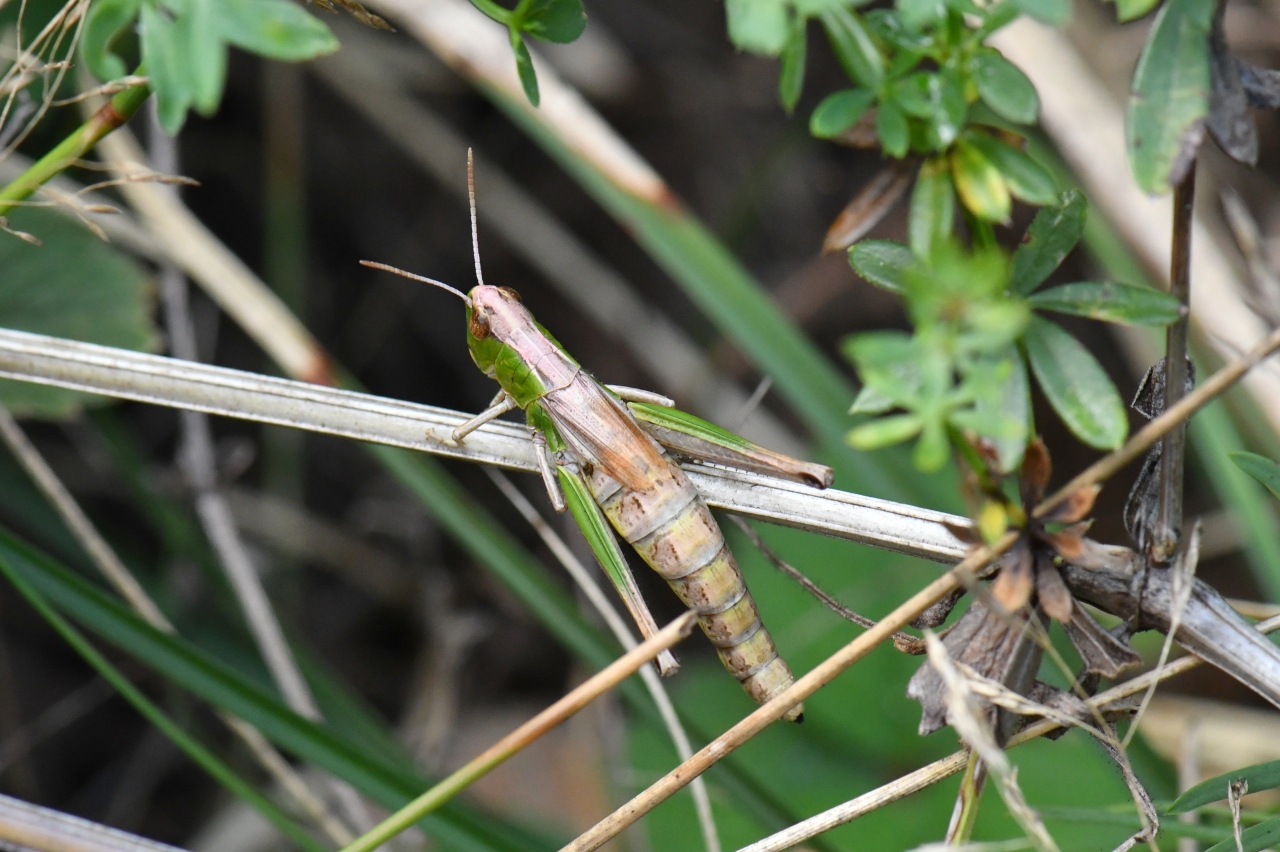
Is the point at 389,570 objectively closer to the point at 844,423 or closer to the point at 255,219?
the point at 255,219

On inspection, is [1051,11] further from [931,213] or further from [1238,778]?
[1238,778]

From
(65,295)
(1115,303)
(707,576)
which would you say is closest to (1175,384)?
(1115,303)

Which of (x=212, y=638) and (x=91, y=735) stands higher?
(x=212, y=638)

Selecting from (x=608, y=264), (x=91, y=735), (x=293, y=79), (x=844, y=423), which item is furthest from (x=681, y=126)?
(x=91, y=735)

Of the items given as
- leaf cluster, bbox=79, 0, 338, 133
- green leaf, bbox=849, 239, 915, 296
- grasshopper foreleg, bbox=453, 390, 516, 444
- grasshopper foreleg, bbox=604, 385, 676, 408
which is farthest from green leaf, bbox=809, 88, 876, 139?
grasshopper foreleg, bbox=604, 385, 676, 408

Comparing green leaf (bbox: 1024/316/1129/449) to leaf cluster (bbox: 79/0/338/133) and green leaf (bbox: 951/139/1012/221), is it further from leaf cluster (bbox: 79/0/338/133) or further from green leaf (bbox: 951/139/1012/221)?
leaf cluster (bbox: 79/0/338/133)

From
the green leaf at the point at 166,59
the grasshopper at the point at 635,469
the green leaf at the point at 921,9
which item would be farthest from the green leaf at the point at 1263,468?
the green leaf at the point at 166,59
